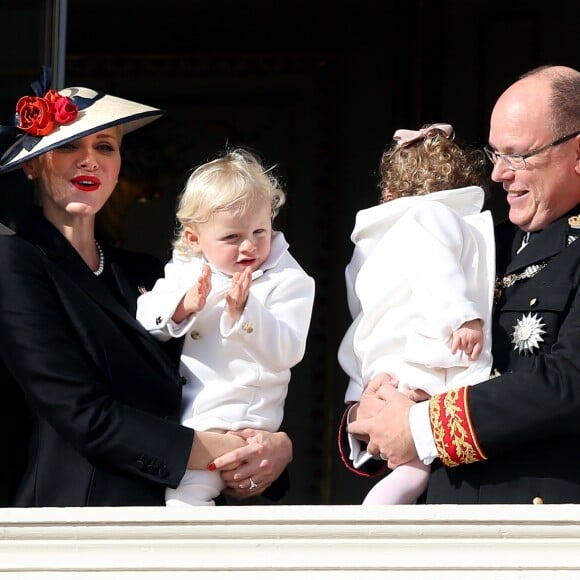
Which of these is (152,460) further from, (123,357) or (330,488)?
(330,488)

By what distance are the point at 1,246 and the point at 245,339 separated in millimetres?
570

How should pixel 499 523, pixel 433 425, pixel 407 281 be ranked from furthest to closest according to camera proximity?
pixel 407 281 → pixel 433 425 → pixel 499 523

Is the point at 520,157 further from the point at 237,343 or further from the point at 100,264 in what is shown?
the point at 100,264

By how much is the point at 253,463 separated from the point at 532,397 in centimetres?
67

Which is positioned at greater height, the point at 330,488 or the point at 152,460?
the point at 152,460

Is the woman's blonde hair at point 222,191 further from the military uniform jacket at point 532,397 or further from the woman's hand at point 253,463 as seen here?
the military uniform jacket at point 532,397

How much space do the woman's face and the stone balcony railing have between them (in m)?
0.81

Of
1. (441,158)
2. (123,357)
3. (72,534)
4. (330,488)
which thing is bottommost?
(330,488)

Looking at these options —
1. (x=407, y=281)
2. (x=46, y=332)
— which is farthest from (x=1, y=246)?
(x=407, y=281)

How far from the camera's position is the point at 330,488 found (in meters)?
6.45

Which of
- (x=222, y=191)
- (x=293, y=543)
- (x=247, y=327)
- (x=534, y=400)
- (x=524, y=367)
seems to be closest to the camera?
(x=293, y=543)

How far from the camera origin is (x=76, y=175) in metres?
4.32

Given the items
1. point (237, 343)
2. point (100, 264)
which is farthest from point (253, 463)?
point (100, 264)

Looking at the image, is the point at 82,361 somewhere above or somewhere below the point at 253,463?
above
